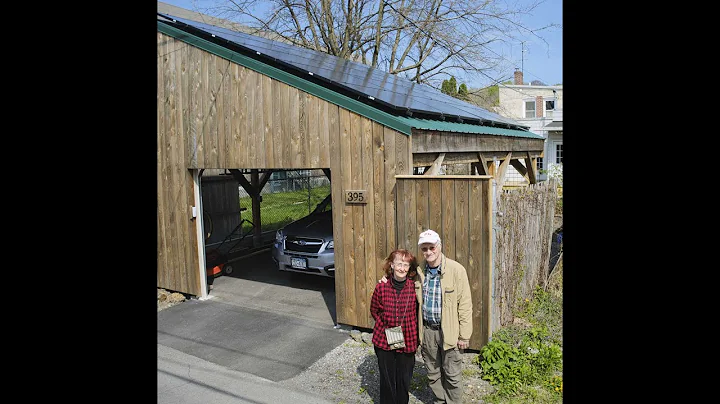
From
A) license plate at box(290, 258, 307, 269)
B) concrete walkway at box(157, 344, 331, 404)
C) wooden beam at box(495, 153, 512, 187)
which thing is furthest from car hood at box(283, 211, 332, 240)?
concrete walkway at box(157, 344, 331, 404)

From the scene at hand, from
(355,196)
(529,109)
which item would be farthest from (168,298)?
(529,109)

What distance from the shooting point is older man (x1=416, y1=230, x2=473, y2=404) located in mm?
4660

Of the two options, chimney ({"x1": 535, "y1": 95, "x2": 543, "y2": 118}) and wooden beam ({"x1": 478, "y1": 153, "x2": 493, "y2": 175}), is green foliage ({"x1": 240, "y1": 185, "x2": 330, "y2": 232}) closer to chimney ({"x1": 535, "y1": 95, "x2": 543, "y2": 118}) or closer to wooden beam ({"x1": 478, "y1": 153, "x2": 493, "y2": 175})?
wooden beam ({"x1": 478, "y1": 153, "x2": 493, "y2": 175})

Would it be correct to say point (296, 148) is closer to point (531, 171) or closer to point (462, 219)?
point (462, 219)

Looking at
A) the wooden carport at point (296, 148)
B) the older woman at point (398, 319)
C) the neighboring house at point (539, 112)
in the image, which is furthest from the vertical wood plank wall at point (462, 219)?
the neighboring house at point (539, 112)

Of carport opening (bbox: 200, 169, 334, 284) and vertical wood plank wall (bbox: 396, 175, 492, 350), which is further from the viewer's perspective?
carport opening (bbox: 200, 169, 334, 284)

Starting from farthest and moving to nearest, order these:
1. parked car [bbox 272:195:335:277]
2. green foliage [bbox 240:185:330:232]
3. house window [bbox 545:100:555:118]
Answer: house window [bbox 545:100:555:118]
green foliage [bbox 240:185:330:232]
parked car [bbox 272:195:335:277]

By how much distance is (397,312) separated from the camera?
4.59m
